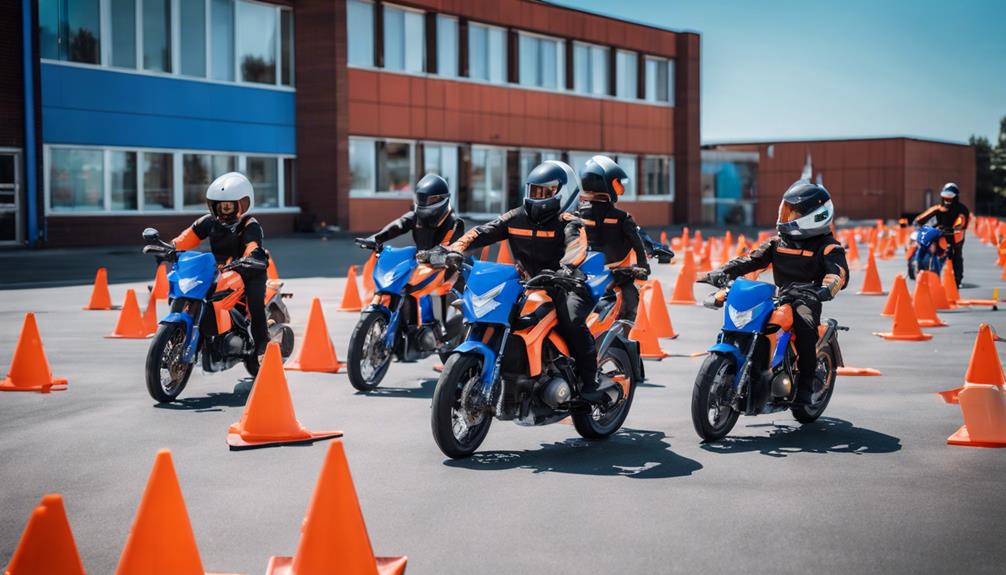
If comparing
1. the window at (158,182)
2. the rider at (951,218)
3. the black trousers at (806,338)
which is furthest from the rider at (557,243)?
the window at (158,182)

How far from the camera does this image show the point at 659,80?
56.7 m

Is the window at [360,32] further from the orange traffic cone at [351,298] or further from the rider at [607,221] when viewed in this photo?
the rider at [607,221]

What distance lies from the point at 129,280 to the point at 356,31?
19450mm

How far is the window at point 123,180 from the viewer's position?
34281 millimetres

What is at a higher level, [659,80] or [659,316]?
[659,80]

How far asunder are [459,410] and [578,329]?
1037 millimetres

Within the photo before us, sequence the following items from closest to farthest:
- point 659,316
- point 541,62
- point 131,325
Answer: point 131,325 < point 659,316 < point 541,62

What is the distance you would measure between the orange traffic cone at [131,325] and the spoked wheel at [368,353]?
181 inches

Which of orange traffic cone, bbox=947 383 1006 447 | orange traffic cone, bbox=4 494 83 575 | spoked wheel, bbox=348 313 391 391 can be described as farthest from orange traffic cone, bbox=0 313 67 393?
orange traffic cone, bbox=947 383 1006 447

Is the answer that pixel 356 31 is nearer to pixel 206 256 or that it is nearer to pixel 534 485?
pixel 206 256

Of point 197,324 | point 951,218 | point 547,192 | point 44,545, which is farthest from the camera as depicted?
point 951,218

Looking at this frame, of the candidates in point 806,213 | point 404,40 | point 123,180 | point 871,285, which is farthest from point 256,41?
point 806,213

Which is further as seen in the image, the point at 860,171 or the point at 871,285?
the point at 860,171

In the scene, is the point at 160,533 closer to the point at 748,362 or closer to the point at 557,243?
the point at 557,243
